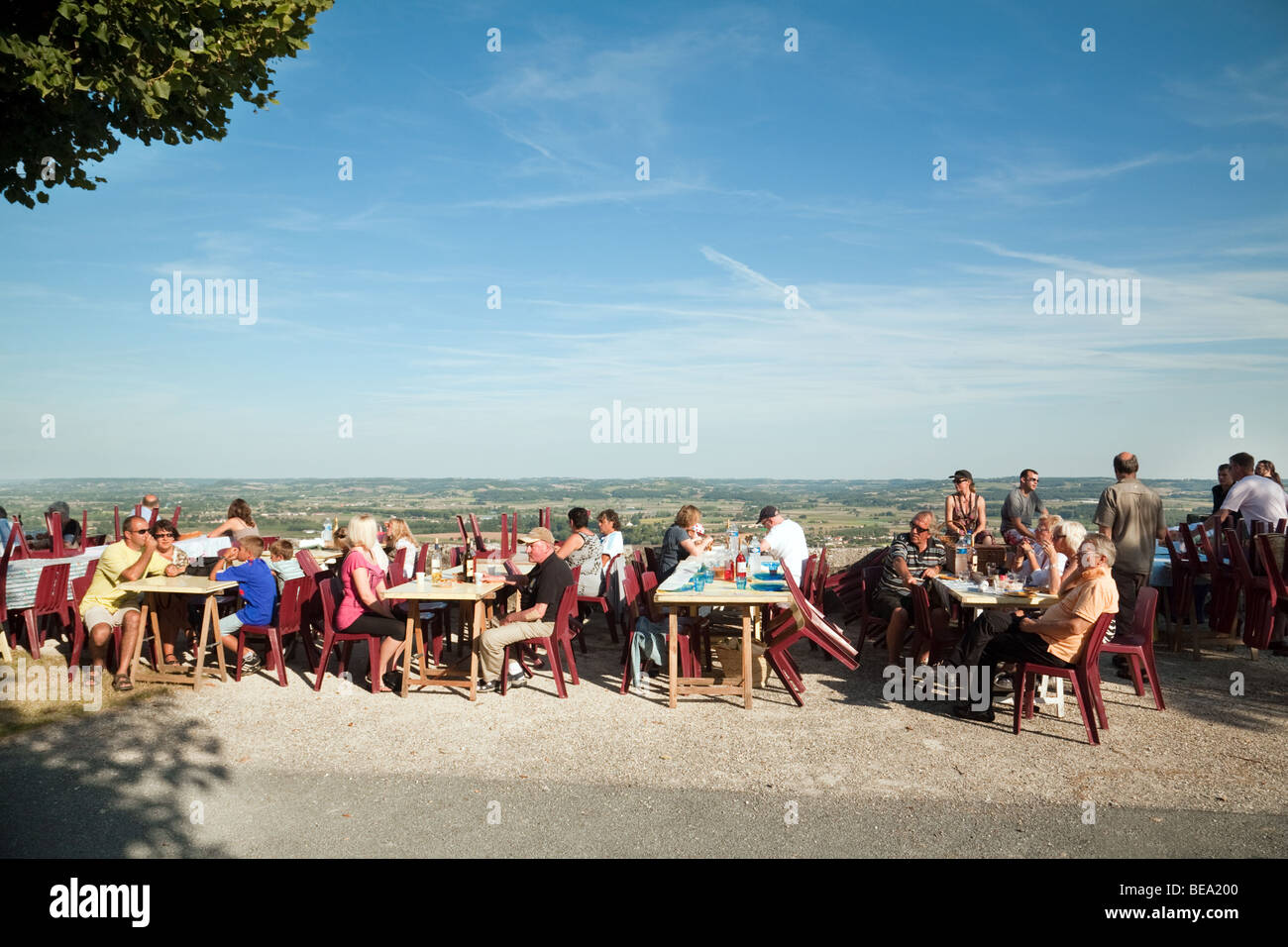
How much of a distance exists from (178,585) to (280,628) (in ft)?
2.98

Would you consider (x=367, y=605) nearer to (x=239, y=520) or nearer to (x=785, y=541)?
(x=239, y=520)

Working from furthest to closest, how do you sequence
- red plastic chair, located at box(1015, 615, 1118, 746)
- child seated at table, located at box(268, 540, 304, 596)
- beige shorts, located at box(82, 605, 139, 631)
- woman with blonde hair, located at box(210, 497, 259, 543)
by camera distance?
woman with blonde hair, located at box(210, 497, 259, 543)
child seated at table, located at box(268, 540, 304, 596)
beige shorts, located at box(82, 605, 139, 631)
red plastic chair, located at box(1015, 615, 1118, 746)

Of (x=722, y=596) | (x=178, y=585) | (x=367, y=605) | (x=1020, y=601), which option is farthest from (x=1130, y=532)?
(x=178, y=585)

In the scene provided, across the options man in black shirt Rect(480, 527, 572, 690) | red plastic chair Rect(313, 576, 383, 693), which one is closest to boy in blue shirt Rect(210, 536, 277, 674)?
red plastic chair Rect(313, 576, 383, 693)

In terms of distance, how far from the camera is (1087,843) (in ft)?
13.4

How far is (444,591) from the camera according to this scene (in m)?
7.02

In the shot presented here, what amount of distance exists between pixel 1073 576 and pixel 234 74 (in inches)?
277

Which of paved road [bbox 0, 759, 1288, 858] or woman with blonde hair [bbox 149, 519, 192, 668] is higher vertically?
woman with blonde hair [bbox 149, 519, 192, 668]

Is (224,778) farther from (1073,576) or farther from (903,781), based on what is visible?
(1073,576)

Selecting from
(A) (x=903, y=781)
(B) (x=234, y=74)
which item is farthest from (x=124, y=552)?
(A) (x=903, y=781)

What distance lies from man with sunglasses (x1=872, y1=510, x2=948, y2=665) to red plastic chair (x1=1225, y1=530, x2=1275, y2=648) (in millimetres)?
2971

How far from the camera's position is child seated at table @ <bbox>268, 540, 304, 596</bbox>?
26.8 ft

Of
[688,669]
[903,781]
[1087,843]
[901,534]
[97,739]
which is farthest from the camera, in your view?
[901,534]

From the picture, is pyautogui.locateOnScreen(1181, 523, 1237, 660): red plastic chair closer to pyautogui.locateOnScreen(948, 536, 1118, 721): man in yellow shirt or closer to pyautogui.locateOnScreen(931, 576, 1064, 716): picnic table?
pyautogui.locateOnScreen(931, 576, 1064, 716): picnic table
